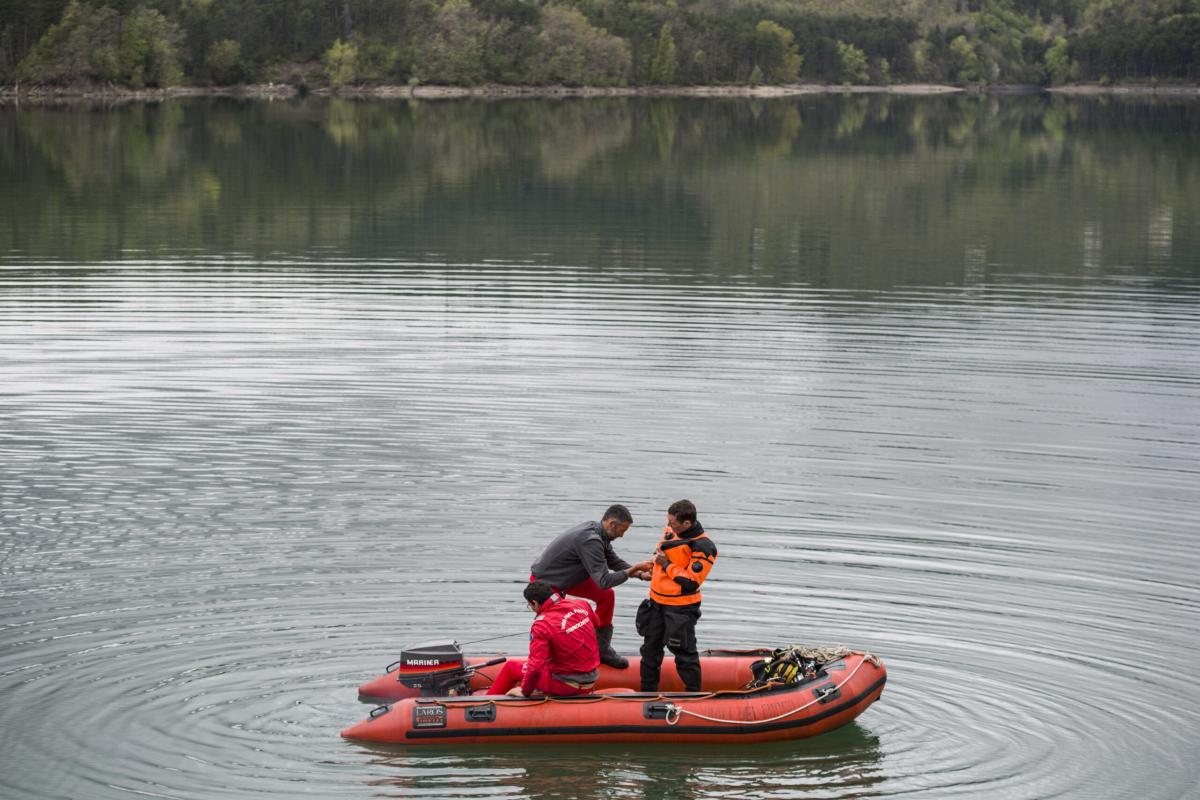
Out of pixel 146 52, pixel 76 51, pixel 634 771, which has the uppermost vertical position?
pixel 146 52

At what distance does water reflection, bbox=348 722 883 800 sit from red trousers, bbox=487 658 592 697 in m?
0.51

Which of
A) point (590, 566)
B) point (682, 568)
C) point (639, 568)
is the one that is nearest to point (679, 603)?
point (682, 568)

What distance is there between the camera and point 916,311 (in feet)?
127

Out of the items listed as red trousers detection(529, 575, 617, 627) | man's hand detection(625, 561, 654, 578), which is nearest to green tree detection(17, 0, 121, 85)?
red trousers detection(529, 575, 617, 627)

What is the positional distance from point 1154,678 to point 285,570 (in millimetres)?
9679

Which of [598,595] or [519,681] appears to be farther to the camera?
[598,595]

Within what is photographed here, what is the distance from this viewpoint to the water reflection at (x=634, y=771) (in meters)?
14.1

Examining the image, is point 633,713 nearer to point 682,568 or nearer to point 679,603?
point 679,603

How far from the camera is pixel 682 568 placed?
15.1 metres

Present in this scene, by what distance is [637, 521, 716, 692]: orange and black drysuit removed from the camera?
15.1 m

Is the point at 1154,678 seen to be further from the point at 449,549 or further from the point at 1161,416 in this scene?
the point at 1161,416

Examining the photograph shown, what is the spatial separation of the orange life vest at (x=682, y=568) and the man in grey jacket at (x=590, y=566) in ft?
0.82

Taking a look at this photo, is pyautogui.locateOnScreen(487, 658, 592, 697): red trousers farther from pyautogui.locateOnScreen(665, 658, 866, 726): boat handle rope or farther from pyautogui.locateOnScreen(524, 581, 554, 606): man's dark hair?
pyautogui.locateOnScreen(665, 658, 866, 726): boat handle rope

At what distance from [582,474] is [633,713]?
9.22 meters
